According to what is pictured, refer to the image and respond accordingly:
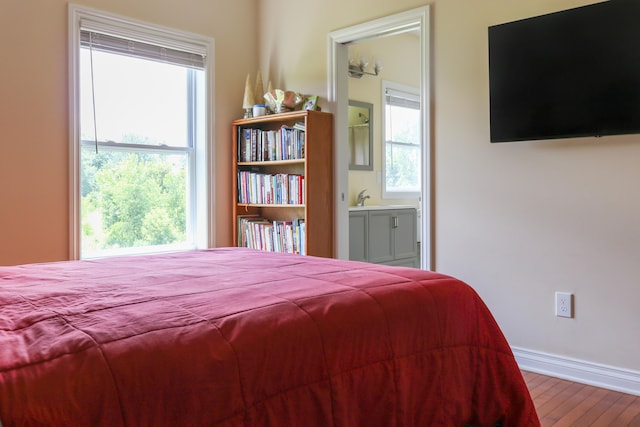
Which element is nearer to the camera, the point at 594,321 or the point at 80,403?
the point at 80,403

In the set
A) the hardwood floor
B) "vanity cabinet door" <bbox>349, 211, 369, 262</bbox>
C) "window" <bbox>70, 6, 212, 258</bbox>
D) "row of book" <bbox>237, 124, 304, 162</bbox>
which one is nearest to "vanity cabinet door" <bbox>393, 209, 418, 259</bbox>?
"vanity cabinet door" <bbox>349, 211, 369, 262</bbox>

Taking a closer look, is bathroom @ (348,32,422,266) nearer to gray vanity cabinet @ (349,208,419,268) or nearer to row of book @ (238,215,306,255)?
gray vanity cabinet @ (349,208,419,268)

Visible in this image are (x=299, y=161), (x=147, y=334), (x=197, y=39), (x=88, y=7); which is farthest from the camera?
(x=197, y=39)

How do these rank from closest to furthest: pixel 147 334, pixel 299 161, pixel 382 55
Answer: pixel 147 334 < pixel 299 161 < pixel 382 55

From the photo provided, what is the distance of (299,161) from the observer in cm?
384

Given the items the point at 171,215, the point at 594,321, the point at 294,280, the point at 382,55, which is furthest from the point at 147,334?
the point at 382,55

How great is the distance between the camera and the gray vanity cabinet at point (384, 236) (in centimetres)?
475

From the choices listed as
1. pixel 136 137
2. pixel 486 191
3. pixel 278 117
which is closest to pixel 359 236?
pixel 278 117

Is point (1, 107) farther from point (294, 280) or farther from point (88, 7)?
point (294, 280)

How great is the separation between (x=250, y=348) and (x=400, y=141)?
4.86 metres

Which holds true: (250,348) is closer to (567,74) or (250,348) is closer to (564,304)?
(564,304)

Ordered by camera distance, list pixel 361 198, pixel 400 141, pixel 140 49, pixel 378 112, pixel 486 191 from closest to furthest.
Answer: pixel 486 191
pixel 140 49
pixel 361 198
pixel 378 112
pixel 400 141

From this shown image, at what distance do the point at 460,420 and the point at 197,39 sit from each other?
Answer: 132 inches

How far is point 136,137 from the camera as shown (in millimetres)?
3867
